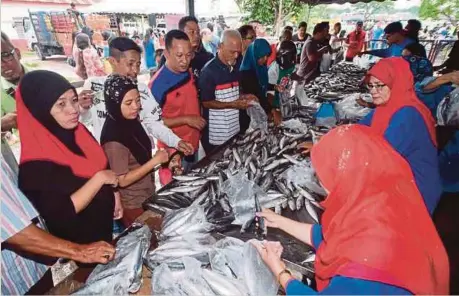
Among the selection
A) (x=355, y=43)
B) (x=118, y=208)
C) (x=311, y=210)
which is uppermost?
(x=355, y=43)

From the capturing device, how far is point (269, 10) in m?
20.8

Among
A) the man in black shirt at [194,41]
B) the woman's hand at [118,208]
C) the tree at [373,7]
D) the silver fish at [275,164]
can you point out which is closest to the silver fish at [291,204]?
the silver fish at [275,164]

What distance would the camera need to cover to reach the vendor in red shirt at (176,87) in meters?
3.25

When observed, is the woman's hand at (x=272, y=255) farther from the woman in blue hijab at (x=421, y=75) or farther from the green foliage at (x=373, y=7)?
the green foliage at (x=373, y=7)

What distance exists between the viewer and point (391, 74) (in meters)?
2.70

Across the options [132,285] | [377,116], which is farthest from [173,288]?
[377,116]

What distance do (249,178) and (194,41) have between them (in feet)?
8.67

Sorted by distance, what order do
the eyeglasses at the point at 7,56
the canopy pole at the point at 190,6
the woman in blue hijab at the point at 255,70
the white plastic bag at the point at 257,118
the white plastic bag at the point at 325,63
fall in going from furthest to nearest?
1. the white plastic bag at the point at 325,63
2. the canopy pole at the point at 190,6
3. the woman in blue hijab at the point at 255,70
4. the white plastic bag at the point at 257,118
5. the eyeglasses at the point at 7,56

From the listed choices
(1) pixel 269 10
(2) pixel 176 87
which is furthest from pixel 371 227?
(1) pixel 269 10

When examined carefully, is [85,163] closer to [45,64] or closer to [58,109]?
[58,109]

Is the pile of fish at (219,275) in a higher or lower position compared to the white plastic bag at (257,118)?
lower

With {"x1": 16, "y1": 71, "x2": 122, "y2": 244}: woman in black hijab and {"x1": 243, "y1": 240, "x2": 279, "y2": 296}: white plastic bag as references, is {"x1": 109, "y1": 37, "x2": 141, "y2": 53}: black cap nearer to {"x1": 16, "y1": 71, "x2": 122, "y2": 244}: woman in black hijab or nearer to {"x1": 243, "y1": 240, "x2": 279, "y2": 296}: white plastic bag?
{"x1": 16, "y1": 71, "x2": 122, "y2": 244}: woman in black hijab

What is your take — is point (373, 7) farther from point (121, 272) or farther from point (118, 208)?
point (121, 272)

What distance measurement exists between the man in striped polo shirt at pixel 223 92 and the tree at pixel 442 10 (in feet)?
81.5
